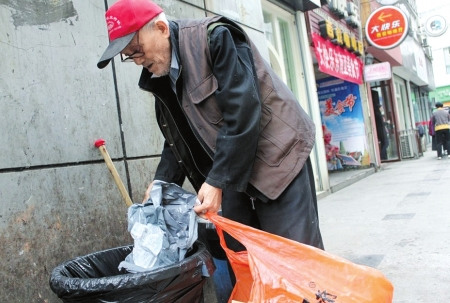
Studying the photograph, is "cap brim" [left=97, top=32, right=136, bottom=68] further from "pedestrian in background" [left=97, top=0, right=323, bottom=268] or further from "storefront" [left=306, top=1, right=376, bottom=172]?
"storefront" [left=306, top=1, right=376, bottom=172]

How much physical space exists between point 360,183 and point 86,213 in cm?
762

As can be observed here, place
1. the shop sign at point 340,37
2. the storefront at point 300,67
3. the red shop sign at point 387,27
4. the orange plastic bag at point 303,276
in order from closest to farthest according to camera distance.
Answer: the orange plastic bag at point 303,276 → the storefront at point 300,67 → the shop sign at point 340,37 → the red shop sign at point 387,27

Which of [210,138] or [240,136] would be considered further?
[210,138]

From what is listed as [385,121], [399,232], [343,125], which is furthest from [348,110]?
[399,232]

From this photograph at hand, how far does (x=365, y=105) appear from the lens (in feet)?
37.2

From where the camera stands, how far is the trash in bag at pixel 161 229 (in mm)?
1820

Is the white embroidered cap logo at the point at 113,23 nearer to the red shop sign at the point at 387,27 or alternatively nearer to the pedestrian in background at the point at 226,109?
the pedestrian in background at the point at 226,109

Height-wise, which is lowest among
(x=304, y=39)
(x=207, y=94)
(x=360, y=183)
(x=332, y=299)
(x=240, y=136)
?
(x=360, y=183)

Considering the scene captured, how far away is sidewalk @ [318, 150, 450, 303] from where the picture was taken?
3129 millimetres

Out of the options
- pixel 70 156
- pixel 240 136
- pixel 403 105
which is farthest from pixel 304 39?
pixel 403 105

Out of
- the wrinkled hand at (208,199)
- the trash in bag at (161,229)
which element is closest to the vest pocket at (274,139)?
the wrinkled hand at (208,199)

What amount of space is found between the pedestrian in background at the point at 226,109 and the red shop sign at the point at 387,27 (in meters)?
10.7

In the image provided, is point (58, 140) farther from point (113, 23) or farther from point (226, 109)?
point (226, 109)

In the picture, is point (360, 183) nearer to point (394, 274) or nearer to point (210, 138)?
point (394, 274)
